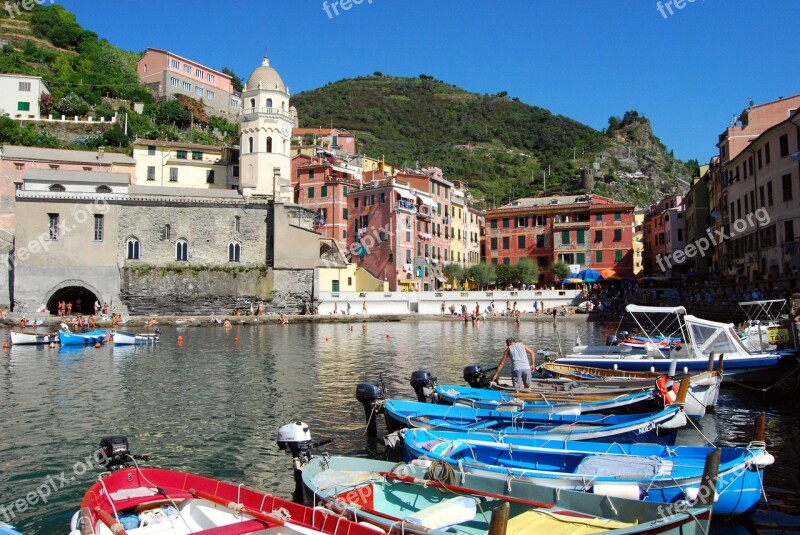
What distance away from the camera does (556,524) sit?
25.6 ft

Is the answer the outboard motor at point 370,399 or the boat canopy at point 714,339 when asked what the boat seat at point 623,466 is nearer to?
the outboard motor at point 370,399

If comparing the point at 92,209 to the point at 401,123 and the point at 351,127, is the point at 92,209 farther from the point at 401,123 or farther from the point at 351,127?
the point at 401,123

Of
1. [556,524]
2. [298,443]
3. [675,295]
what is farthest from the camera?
[675,295]

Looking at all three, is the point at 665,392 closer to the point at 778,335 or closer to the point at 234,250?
the point at 778,335

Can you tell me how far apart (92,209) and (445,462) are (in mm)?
57454

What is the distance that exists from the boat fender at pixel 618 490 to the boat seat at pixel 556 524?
0.86m

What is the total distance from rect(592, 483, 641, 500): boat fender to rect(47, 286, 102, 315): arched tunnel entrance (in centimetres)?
5968

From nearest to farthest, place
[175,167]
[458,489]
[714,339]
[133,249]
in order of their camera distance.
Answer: [458,489], [714,339], [133,249], [175,167]

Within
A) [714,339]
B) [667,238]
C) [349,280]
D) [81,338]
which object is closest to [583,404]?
[714,339]

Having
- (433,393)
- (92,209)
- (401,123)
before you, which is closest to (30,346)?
(92,209)

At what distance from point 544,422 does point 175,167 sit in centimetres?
6521

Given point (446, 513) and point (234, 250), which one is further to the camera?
point (234, 250)

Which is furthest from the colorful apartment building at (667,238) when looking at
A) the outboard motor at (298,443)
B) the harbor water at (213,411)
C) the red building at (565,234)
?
the outboard motor at (298,443)

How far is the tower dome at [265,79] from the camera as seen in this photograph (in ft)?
221
